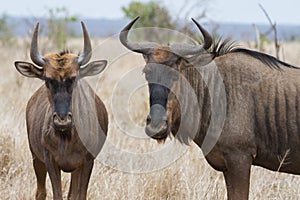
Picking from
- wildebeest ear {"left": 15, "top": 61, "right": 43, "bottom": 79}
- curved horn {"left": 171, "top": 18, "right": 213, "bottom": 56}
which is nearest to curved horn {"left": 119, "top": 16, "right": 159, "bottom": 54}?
curved horn {"left": 171, "top": 18, "right": 213, "bottom": 56}

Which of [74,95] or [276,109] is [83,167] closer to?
[74,95]

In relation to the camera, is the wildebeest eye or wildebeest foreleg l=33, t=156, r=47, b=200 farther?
wildebeest foreleg l=33, t=156, r=47, b=200

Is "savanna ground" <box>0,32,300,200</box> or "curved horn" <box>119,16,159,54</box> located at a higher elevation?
"curved horn" <box>119,16,159,54</box>

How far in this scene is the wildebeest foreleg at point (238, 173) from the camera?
5562mm

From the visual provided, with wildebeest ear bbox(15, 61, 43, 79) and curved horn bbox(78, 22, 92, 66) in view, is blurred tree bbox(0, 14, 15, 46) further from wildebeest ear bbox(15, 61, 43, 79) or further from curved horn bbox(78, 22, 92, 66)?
curved horn bbox(78, 22, 92, 66)

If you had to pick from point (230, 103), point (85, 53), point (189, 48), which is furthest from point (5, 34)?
point (230, 103)

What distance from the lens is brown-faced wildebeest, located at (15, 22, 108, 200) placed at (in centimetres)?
578

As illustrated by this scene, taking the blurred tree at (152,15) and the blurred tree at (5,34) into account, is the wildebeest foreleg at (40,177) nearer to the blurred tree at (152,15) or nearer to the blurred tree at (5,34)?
the blurred tree at (152,15)

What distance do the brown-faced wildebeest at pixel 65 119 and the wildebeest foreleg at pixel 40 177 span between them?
0.01 meters

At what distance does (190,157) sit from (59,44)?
919cm

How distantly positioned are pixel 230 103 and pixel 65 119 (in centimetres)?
147

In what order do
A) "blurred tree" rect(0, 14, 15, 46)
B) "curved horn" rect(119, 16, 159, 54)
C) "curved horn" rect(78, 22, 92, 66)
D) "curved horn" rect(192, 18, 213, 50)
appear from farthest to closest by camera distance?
1. "blurred tree" rect(0, 14, 15, 46)
2. "curved horn" rect(78, 22, 92, 66)
3. "curved horn" rect(119, 16, 159, 54)
4. "curved horn" rect(192, 18, 213, 50)

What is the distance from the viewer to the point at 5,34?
24.8 metres

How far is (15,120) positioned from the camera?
27.7ft
